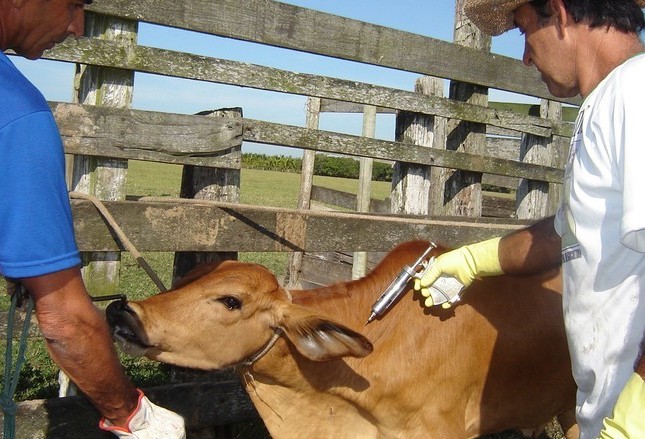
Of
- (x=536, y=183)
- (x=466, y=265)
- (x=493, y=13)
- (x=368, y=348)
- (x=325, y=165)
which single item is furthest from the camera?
(x=325, y=165)

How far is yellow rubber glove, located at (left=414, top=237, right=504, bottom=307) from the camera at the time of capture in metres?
3.27

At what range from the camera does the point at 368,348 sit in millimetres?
3209

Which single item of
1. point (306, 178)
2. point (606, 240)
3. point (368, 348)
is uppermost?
point (306, 178)

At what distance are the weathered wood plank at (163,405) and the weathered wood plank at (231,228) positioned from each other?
0.74 m

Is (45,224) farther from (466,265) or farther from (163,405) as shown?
(466,265)

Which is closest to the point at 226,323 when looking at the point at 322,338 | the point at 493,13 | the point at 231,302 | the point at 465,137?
the point at 231,302

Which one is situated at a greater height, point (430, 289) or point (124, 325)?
point (430, 289)

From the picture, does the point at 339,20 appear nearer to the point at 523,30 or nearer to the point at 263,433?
the point at 523,30

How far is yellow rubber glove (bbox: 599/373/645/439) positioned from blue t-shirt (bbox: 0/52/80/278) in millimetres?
1453

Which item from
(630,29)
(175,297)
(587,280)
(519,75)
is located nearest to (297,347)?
(175,297)

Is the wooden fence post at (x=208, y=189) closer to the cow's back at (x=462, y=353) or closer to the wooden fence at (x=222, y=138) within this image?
the wooden fence at (x=222, y=138)

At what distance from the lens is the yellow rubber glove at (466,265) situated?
129 inches

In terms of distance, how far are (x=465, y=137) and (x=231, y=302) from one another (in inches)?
133

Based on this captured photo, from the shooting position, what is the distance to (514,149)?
425 inches
